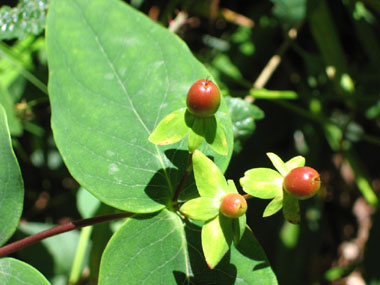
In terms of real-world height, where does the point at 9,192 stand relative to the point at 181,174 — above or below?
below

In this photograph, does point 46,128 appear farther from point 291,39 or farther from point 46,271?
point 291,39

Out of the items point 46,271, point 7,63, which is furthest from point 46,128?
point 46,271

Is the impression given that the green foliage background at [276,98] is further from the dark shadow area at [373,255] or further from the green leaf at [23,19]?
the green leaf at [23,19]

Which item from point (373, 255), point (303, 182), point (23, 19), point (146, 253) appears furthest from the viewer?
point (373, 255)

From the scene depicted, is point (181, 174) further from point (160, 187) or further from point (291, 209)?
point (291, 209)

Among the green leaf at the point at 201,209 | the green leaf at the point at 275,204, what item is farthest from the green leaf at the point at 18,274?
the green leaf at the point at 275,204

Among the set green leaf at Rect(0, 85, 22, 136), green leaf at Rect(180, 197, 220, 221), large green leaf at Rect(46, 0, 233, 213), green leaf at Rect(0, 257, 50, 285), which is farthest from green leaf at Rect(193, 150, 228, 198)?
green leaf at Rect(0, 85, 22, 136)

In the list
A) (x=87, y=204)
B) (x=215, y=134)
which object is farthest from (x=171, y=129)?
(x=87, y=204)

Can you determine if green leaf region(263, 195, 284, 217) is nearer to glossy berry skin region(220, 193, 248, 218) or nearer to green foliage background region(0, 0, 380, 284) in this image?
glossy berry skin region(220, 193, 248, 218)
